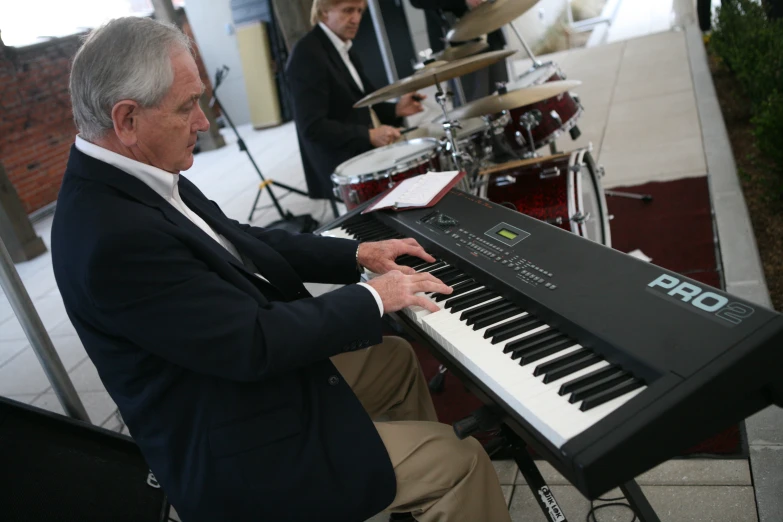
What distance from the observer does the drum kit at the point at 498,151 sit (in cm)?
234

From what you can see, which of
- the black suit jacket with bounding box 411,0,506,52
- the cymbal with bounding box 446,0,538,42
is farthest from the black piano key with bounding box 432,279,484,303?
the black suit jacket with bounding box 411,0,506,52

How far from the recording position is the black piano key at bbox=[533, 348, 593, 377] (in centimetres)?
109

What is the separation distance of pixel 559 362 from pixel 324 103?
2570 mm

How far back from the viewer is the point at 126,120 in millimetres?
1240

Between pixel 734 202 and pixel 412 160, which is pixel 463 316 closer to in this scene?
pixel 412 160

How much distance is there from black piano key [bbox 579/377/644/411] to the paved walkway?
0.88 m

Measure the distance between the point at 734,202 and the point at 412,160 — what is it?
1.83 meters

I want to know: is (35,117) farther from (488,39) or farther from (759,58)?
(759,58)

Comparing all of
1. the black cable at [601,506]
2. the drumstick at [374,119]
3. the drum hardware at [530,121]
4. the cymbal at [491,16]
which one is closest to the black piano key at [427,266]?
the black cable at [601,506]

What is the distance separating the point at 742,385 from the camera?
94cm

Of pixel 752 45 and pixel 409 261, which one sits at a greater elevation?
pixel 409 261

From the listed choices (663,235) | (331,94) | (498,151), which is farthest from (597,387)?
(331,94)

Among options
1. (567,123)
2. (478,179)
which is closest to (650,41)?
(567,123)

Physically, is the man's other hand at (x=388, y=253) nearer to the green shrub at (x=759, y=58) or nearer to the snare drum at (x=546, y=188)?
the snare drum at (x=546, y=188)
